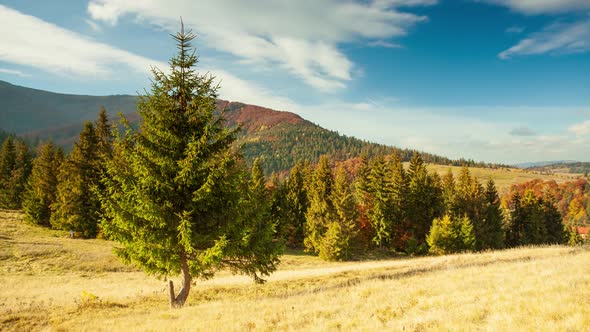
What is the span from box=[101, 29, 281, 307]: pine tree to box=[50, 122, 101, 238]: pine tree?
25.8 m

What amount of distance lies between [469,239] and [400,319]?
41.3 metres

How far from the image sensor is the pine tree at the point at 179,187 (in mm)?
12406

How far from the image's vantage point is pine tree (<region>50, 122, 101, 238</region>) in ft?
113

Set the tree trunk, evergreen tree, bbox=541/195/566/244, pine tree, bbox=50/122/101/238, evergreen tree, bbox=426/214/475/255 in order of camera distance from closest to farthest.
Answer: the tree trunk → pine tree, bbox=50/122/101/238 → evergreen tree, bbox=426/214/475/255 → evergreen tree, bbox=541/195/566/244

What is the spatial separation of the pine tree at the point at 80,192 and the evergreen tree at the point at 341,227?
2676cm

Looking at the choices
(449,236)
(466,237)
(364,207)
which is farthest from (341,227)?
(466,237)

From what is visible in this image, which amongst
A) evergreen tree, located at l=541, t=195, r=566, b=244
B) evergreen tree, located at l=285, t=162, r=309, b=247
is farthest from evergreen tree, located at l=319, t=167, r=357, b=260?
evergreen tree, located at l=541, t=195, r=566, b=244

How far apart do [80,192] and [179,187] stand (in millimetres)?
28593

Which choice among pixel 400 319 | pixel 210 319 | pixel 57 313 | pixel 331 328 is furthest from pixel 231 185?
pixel 57 313

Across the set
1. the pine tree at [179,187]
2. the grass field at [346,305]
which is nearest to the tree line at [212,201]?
the pine tree at [179,187]

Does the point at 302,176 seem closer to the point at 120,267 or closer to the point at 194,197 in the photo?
the point at 120,267

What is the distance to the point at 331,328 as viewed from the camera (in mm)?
7992

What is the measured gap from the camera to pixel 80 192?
112 ft

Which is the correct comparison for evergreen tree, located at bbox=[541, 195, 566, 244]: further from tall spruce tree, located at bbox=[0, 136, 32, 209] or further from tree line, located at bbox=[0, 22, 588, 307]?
tall spruce tree, located at bbox=[0, 136, 32, 209]
